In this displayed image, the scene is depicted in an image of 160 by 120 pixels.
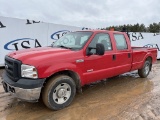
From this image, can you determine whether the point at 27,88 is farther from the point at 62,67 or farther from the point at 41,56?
the point at 62,67

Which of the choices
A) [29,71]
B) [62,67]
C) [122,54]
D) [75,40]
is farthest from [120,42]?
[29,71]

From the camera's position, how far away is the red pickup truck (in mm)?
3959

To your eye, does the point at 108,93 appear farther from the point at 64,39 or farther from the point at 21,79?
the point at 21,79

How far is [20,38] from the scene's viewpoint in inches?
382

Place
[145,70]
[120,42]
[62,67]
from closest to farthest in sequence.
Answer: [62,67]
[120,42]
[145,70]

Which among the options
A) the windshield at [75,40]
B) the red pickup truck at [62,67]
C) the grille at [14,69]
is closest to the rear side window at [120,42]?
the red pickup truck at [62,67]

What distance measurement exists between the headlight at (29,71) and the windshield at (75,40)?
1382 mm

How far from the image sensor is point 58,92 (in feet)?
14.3

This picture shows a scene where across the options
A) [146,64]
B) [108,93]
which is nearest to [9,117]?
[108,93]

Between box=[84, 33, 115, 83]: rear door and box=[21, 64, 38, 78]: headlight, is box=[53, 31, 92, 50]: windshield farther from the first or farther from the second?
box=[21, 64, 38, 78]: headlight

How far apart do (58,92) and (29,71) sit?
845 millimetres

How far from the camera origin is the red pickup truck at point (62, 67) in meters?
3.96

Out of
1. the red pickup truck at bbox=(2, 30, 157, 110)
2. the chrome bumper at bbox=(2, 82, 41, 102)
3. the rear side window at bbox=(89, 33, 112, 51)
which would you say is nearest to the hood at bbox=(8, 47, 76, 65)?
the red pickup truck at bbox=(2, 30, 157, 110)

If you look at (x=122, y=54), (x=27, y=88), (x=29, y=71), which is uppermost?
(x=122, y=54)
